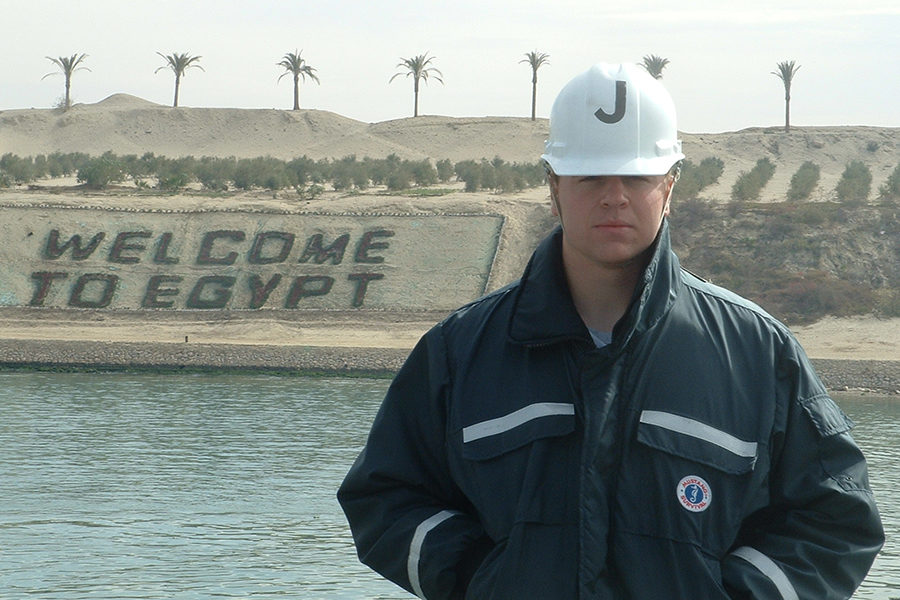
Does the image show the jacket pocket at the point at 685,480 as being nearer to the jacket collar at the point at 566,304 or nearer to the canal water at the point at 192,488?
the jacket collar at the point at 566,304

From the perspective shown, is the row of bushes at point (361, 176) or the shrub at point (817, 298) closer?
the shrub at point (817, 298)

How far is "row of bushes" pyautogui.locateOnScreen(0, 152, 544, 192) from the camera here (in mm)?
50656

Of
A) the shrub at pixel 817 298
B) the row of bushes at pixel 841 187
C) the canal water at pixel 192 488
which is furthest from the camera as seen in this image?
the row of bushes at pixel 841 187

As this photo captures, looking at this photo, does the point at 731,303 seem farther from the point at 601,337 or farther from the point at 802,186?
the point at 802,186

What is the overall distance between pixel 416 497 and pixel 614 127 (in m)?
0.88

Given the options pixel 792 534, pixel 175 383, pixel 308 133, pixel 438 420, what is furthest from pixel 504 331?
pixel 308 133

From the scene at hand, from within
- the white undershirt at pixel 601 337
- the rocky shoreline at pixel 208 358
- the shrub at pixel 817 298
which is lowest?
the rocky shoreline at pixel 208 358

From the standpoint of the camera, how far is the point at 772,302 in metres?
36.1

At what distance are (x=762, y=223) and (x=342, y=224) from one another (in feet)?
43.1

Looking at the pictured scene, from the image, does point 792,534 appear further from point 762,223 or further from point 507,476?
point 762,223

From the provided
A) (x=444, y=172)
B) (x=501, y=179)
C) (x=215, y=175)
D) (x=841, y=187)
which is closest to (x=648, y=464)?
(x=841, y=187)

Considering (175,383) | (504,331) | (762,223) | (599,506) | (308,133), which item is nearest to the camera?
(599,506)

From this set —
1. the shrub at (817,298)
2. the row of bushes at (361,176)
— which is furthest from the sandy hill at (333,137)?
the shrub at (817,298)

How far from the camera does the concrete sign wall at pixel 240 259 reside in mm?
37750
